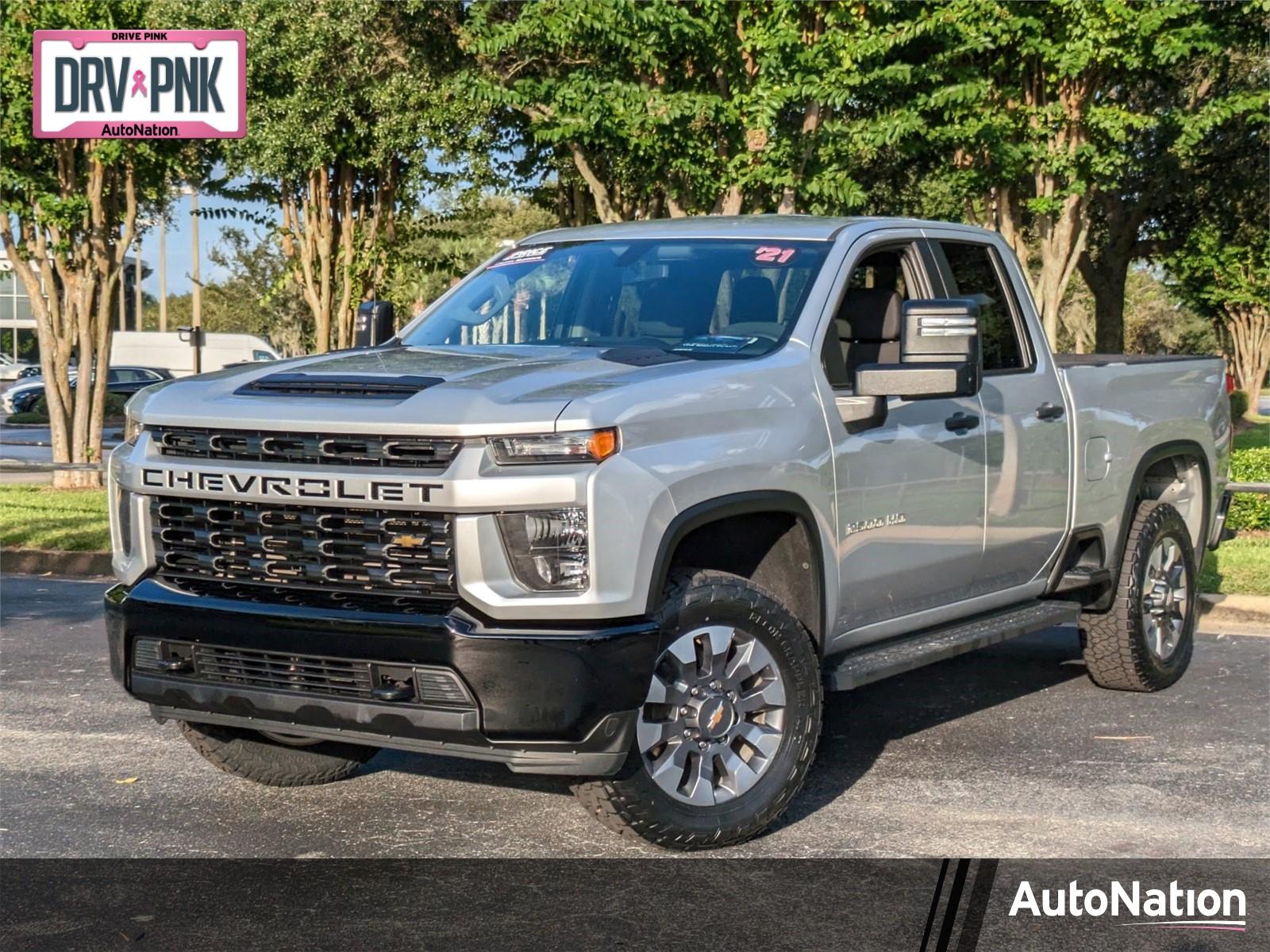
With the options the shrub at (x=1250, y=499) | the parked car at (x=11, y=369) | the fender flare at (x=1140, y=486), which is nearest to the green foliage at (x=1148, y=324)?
the parked car at (x=11, y=369)

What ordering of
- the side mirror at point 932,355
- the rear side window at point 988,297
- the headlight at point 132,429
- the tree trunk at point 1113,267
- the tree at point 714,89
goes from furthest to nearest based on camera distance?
the tree trunk at point 1113,267, the tree at point 714,89, the rear side window at point 988,297, the side mirror at point 932,355, the headlight at point 132,429

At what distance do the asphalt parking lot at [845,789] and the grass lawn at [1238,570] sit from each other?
8.86ft

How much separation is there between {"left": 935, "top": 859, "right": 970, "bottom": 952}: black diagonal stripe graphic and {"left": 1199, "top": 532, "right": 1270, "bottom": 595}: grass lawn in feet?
17.7

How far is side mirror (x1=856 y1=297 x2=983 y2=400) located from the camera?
5.91 meters

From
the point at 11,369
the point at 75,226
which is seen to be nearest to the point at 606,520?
the point at 75,226

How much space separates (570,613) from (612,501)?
1.13 feet

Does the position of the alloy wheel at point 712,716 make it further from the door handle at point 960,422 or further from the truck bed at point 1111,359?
the truck bed at point 1111,359

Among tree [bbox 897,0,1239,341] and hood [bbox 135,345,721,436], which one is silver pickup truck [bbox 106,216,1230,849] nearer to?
hood [bbox 135,345,721,436]

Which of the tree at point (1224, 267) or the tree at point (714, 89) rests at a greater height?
the tree at point (714, 89)

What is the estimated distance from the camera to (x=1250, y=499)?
1478 cm

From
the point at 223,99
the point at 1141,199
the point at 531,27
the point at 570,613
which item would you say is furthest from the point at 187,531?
the point at 1141,199

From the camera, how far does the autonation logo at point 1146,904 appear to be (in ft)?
15.8

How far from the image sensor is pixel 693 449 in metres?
5.27

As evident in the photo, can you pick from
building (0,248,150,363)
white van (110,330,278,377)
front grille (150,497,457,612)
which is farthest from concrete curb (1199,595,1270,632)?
building (0,248,150,363)
